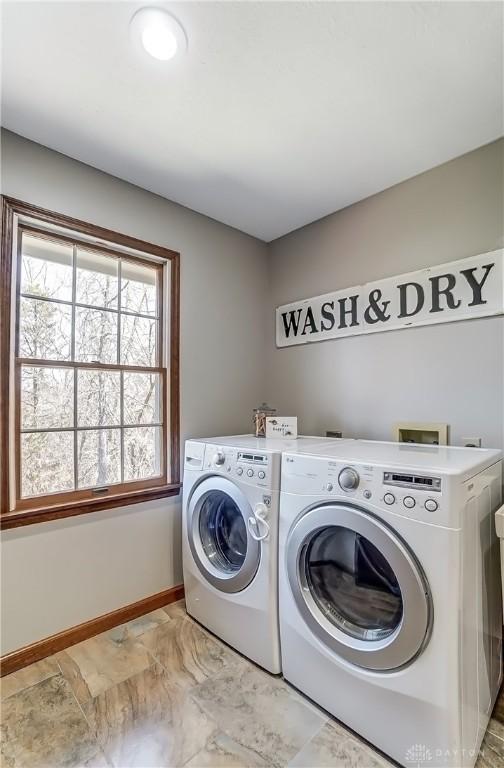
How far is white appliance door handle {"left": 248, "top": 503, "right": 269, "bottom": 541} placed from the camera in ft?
5.04

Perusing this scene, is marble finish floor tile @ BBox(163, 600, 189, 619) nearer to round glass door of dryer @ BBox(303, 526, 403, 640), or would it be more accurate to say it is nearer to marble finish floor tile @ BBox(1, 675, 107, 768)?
marble finish floor tile @ BBox(1, 675, 107, 768)

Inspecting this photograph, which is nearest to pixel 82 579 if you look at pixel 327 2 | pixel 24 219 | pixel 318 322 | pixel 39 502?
A: pixel 39 502

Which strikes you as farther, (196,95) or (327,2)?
(196,95)

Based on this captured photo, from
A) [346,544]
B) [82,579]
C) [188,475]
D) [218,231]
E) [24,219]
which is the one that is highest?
[218,231]

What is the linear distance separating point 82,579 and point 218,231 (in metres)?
2.29

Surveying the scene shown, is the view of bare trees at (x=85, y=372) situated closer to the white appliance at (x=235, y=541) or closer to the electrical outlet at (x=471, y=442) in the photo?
the white appliance at (x=235, y=541)

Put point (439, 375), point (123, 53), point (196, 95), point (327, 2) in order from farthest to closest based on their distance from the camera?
point (439, 375)
point (196, 95)
point (123, 53)
point (327, 2)

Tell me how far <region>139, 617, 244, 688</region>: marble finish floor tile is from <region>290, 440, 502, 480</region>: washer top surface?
105 cm

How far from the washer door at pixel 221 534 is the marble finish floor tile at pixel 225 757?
513 mm

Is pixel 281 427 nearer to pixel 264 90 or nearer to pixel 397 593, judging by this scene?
pixel 397 593

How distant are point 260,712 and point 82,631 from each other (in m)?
0.98

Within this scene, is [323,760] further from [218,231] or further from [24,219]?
[218,231]

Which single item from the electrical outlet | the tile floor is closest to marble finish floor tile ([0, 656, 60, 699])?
the tile floor

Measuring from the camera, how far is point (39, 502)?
174cm
